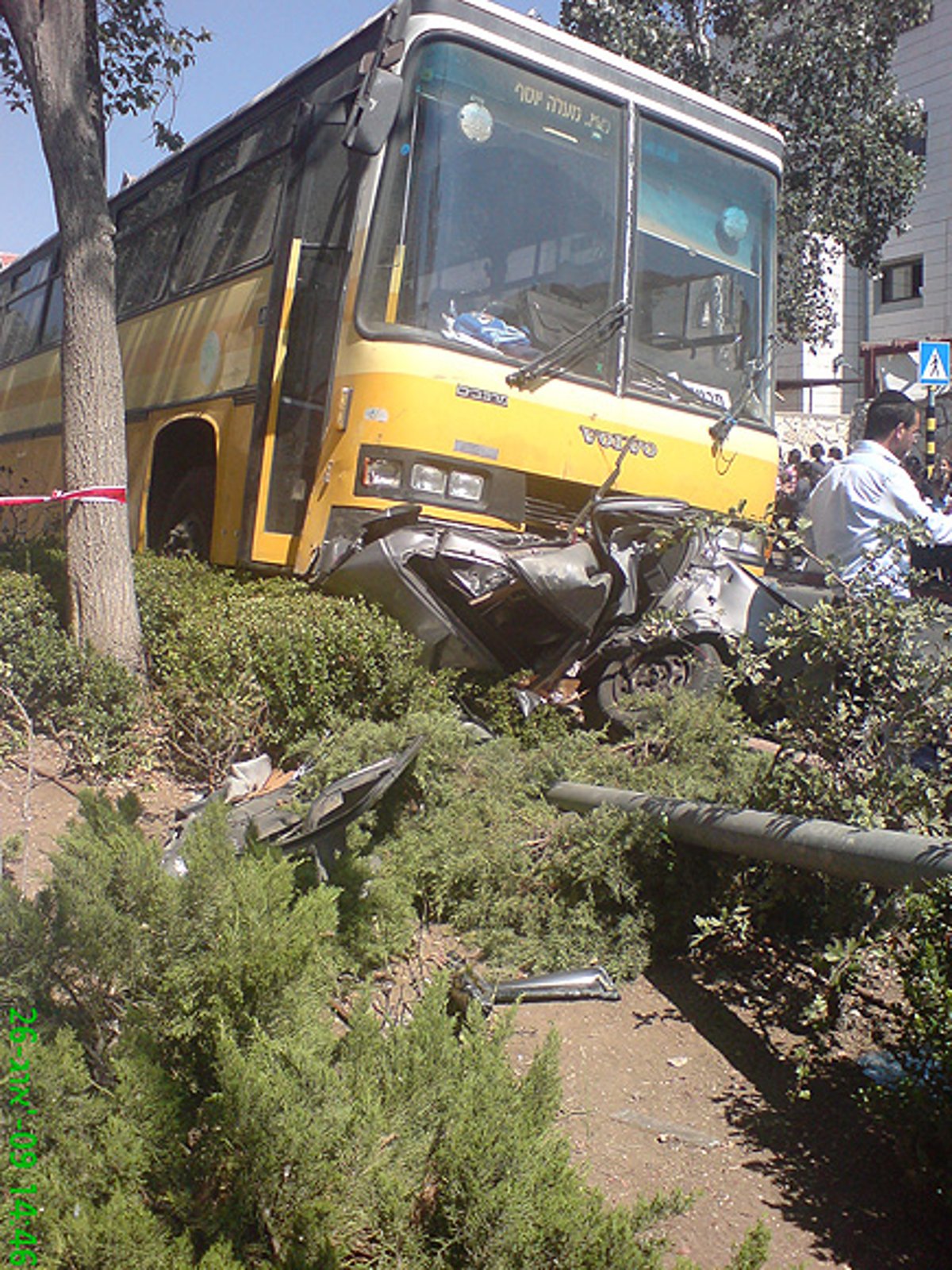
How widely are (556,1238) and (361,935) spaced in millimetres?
1748

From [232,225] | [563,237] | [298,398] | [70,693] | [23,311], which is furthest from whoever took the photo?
[23,311]

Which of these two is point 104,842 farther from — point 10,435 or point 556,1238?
point 10,435

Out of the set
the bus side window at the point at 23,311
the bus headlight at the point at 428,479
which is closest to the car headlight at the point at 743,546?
the bus headlight at the point at 428,479

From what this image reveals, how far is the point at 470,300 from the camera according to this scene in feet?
20.8

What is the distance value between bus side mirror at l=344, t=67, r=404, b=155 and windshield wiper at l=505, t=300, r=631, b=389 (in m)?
1.32

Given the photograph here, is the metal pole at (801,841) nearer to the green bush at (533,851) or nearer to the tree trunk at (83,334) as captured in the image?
the green bush at (533,851)

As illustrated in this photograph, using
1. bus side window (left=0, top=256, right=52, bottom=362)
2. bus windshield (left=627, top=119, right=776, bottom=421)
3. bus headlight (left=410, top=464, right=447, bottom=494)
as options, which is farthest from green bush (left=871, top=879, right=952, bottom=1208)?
bus side window (left=0, top=256, right=52, bottom=362)

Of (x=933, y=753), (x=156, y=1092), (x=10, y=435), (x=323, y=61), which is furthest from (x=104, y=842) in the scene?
(x=10, y=435)

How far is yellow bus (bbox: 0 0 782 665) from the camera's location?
621cm

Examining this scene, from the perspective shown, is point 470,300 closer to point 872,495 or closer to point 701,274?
point 701,274

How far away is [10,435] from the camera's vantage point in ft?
40.8

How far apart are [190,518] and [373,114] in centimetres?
331

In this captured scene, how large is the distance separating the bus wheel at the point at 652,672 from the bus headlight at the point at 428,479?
1249 mm

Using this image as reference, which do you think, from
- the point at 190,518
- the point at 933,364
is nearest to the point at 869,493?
the point at 190,518
